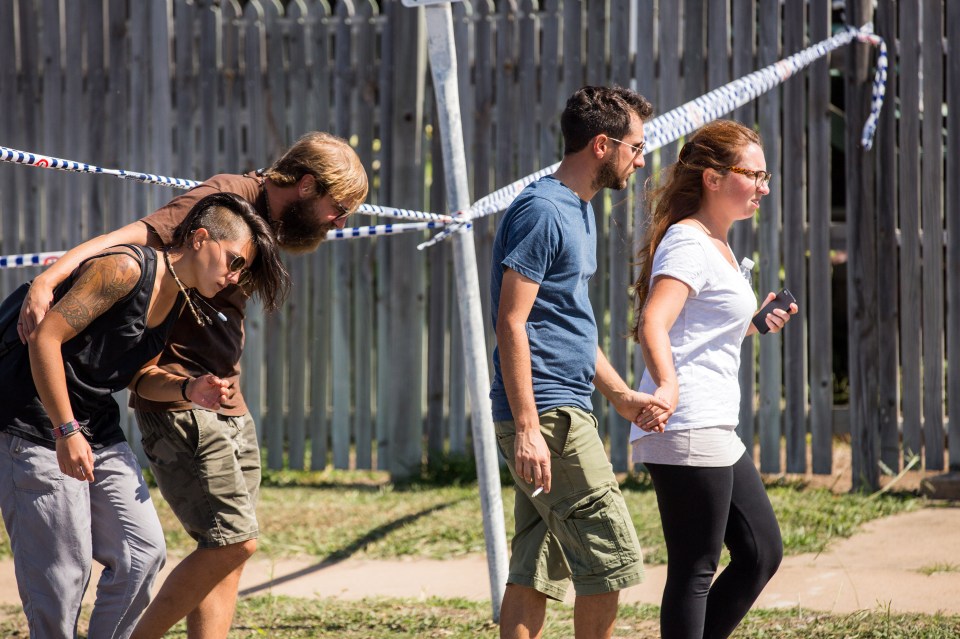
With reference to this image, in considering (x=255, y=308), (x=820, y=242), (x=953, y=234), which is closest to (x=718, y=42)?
(x=820, y=242)

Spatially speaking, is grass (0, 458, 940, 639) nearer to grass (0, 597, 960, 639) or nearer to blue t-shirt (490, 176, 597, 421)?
grass (0, 597, 960, 639)

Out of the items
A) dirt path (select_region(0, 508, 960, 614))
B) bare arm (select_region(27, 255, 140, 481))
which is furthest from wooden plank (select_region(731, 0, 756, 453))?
bare arm (select_region(27, 255, 140, 481))

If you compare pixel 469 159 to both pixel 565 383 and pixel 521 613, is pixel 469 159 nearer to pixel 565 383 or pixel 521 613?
pixel 565 383

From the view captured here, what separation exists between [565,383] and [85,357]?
121 cm

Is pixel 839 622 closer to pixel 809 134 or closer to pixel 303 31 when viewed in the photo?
pixel 809 134

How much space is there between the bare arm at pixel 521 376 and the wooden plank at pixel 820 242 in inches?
125

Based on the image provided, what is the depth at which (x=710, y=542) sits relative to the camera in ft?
9.34

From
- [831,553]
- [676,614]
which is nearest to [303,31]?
[831,553]

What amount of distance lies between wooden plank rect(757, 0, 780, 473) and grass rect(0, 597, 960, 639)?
1877 mm

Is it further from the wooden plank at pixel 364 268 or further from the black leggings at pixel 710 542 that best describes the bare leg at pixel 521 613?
the wooden plank at pixel 364 268

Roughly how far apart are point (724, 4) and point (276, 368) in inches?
121

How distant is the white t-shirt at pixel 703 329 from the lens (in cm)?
285

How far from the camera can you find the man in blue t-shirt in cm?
277

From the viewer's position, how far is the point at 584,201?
296 centimetres
